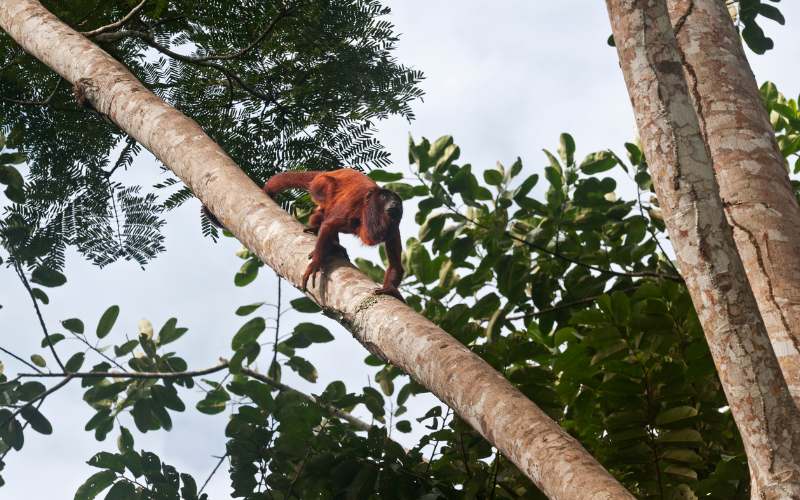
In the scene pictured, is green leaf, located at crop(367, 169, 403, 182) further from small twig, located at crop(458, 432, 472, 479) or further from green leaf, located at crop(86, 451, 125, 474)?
green leaf, located at crop(86, 451, 125, 474)

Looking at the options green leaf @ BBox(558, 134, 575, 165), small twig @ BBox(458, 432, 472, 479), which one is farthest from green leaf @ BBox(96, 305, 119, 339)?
green leaf @ BBox(558, 134, 575, 165)

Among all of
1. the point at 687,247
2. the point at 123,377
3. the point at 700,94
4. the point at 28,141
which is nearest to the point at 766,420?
the point at 687,247

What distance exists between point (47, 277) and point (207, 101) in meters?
1.30

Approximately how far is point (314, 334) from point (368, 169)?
3.05 feet

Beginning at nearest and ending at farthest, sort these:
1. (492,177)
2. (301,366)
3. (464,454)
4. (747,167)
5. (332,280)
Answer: (747,167)
(332,280)
(464,454)
(492,177)
(301,366)

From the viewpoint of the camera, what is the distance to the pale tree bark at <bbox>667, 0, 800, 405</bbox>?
266 centimetres

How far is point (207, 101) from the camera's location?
4.82 meters

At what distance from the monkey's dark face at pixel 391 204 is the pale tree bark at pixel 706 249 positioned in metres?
2.02

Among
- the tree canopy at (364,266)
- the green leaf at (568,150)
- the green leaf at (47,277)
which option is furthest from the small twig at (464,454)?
the green leaf at (47,277)

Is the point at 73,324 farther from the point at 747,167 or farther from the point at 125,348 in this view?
the point at 747,167

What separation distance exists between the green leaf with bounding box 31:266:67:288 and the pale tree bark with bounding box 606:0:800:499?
334 centimetres

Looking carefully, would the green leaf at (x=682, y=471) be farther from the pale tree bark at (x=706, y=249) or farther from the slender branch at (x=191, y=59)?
the slender branch at (x=191, y=59)

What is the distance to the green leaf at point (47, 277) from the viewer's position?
457 centimetres

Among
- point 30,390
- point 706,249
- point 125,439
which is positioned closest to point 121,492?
point 125,439
